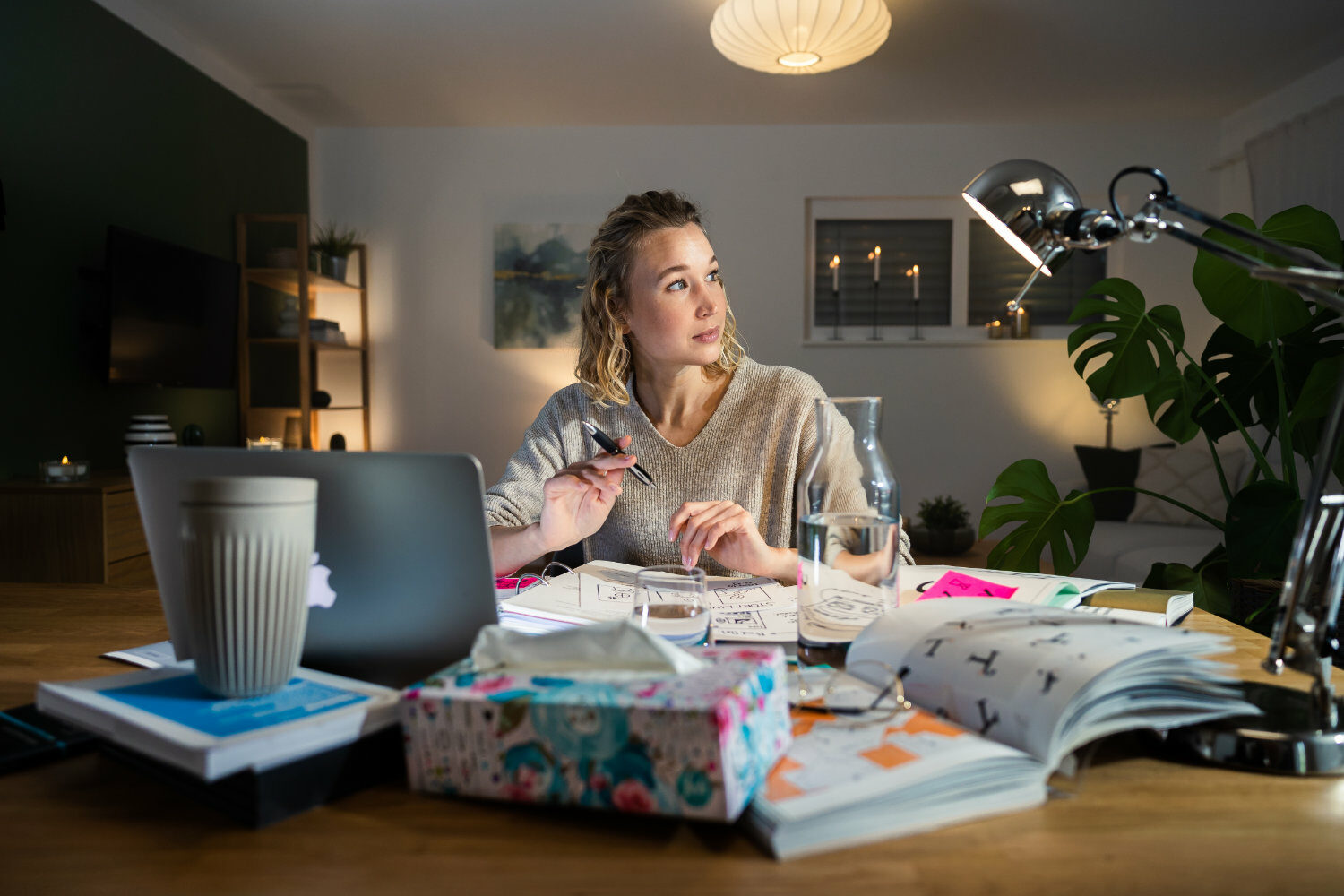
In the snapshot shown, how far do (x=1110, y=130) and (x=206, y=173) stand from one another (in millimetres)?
4769

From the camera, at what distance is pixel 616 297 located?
1.75m

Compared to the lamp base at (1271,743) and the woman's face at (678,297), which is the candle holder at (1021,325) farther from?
the lamp base at (1271,743)

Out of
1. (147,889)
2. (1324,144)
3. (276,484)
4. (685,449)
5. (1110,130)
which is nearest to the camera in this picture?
(147,889)

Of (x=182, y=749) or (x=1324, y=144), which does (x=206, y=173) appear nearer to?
(x=182, y=749)

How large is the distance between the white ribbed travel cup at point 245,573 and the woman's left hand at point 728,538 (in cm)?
55

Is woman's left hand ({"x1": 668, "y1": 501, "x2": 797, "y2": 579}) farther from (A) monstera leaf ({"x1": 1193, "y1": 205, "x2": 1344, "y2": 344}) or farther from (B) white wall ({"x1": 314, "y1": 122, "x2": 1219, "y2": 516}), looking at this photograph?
(B) white wall ({"x1": 314, "y1": 122, "x2": 1219, "y2": 516})

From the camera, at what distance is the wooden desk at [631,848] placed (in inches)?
16.7

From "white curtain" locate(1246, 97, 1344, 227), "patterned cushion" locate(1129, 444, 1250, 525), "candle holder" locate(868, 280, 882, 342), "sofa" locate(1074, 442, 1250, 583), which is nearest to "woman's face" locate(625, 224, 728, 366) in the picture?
"sofa" locate(1074, 442, 1250, 583)

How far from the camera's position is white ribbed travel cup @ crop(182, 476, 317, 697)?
53 centimetres

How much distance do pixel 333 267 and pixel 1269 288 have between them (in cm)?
421

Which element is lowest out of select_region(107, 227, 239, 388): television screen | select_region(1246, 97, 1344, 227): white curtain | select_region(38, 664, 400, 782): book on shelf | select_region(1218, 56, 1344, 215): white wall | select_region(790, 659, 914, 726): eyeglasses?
select_region(790, 659, 914, 726): eyeglasses

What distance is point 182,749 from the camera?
474 millimetres

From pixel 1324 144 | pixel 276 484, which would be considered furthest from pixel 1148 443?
pixel 276 484

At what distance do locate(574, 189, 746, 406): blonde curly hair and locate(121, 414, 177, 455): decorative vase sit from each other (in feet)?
7.44
